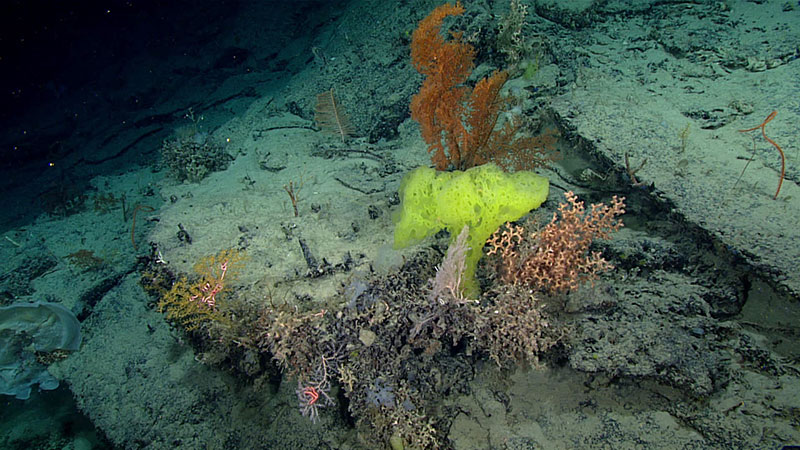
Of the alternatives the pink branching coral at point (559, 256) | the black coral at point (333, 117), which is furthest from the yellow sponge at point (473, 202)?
the black coral at point (333, 117)

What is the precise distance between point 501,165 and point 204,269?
3681 millimetres

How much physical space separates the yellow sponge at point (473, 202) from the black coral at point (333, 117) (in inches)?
140

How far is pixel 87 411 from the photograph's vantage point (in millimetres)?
3352

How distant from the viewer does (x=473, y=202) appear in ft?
11.5

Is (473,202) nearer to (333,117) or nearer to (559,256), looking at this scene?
(559,256)

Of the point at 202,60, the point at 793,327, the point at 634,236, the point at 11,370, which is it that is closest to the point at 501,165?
the point at 634,236

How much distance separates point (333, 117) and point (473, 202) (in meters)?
4.22

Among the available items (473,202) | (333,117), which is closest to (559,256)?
(473,202)

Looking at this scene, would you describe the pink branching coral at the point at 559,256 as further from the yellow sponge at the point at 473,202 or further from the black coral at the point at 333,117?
the black coral at the point at 333,117

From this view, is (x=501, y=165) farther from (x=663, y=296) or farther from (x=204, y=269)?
(x=204, y=269)

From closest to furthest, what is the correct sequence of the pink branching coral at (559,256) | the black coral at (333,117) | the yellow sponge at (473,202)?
the pink branching coral at (559,256) → the yellow sponge at (473,202) → the black coral at (333,117)

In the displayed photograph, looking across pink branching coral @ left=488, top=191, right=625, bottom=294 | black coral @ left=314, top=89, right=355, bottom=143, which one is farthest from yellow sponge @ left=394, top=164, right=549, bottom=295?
black coral @ left=314, top=89, right=355, bottom=143

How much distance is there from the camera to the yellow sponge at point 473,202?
345cm

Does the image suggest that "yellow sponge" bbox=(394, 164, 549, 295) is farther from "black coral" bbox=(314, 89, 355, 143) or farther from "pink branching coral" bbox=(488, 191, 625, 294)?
"black coral" bbox=(314, 89, 355, 143)
